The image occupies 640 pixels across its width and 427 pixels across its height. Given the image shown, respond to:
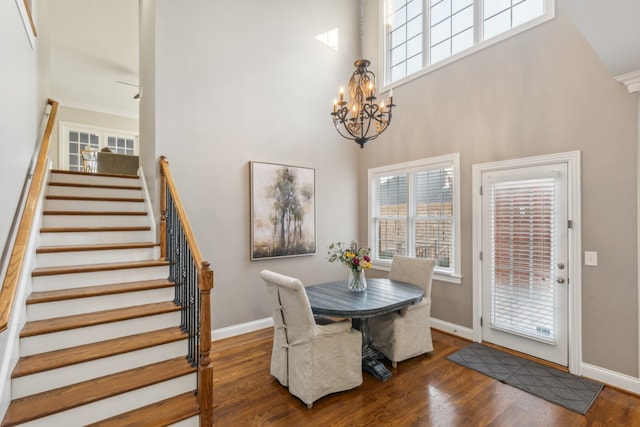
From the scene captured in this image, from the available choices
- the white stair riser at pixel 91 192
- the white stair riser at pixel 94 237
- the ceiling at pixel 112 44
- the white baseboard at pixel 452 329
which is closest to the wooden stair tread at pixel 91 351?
the white stair riser at pixel 94 237

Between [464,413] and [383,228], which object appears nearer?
[464,413]

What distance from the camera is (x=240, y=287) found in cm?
393

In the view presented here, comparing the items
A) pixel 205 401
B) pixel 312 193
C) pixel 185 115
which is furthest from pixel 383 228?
pixel 205 401

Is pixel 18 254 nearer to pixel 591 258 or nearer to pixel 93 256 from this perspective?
pixel 93 256

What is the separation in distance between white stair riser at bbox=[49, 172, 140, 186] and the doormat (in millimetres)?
4324

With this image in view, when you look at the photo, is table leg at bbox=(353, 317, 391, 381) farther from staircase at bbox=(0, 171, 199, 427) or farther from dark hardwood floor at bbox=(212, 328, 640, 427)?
staircase at bbox=(0, 171, 199, 427)

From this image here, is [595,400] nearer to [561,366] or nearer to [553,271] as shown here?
[561,366]

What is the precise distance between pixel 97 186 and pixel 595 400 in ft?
17.2

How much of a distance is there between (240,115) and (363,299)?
8.92 feet

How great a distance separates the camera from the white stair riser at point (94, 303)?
88.9 inches

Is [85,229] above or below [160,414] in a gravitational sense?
above

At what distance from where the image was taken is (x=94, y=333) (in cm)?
228

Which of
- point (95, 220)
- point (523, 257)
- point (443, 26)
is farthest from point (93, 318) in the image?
point (443, 26)

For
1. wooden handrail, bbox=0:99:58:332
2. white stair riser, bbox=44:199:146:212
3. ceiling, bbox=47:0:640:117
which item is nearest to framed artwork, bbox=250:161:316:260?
white stair riser, bbox=44:199:146:212
